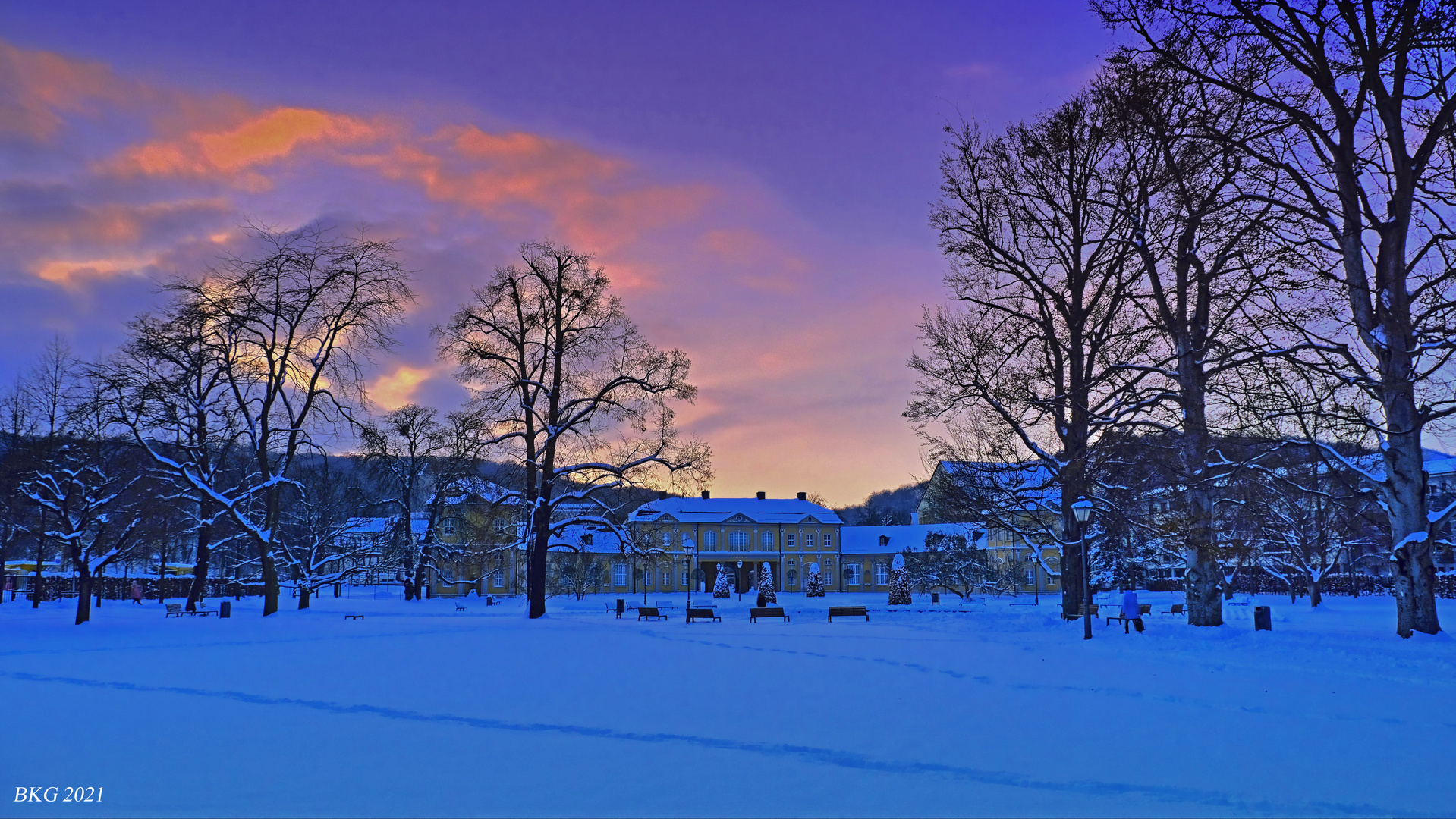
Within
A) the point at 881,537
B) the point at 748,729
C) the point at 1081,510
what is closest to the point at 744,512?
the point at 881,537

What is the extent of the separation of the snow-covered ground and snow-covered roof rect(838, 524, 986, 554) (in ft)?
239

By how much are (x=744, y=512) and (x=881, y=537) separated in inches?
571

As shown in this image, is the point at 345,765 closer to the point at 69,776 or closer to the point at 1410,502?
the point at 69,776

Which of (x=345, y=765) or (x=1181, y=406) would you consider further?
(x=1181, y=406)

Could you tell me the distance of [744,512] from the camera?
9131 cm

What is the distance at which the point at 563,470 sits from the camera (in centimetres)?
3000

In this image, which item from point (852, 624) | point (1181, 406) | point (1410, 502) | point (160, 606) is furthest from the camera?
point (160, 606)

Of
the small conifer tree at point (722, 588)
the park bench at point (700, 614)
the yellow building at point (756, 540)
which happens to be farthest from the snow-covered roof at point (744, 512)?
the park bench at point (700, 614)

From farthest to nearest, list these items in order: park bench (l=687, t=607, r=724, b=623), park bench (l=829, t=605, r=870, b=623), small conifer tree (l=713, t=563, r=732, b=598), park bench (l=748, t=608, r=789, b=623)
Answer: small conifer tree (l=713, t=563, r=732, b=598)
park bench (l=829, t=605, r=870, b=623)
park bench (l=748, t=608, r=789, b=623)
park bench (l=687, t=607, r=724, b=623)

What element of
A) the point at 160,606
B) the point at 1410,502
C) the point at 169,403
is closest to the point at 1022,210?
the point at 1410,502

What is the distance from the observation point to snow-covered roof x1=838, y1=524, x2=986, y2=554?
3538 inches

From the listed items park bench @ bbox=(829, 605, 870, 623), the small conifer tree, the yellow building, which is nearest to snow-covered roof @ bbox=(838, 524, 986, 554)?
the yellow building

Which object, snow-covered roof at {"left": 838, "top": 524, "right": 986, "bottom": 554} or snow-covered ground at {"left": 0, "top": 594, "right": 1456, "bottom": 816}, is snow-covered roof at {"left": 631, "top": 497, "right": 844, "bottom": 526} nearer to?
snow-covered roof at {"left": 838, "top": 524, "right": 986, "bottom": 554}

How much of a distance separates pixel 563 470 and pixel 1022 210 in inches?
653
